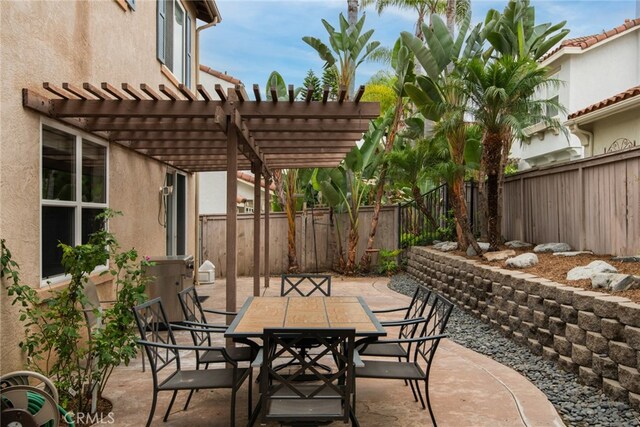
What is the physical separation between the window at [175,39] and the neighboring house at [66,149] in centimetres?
5

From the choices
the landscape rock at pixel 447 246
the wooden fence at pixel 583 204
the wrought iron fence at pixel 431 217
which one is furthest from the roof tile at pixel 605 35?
the landscape rock at pixel 447 246

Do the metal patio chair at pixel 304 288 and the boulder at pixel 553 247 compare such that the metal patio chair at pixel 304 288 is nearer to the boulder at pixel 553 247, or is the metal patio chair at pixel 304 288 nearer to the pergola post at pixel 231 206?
the pergola post at pixel 231 206

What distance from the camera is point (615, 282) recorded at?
209 inches

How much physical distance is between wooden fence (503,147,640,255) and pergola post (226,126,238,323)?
16.2 feet

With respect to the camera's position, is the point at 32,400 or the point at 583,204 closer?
the point at 32,400

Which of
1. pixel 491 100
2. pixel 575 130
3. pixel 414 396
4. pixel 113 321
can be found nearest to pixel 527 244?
pixel 491 100

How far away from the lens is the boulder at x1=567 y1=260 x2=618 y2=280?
6.11 m

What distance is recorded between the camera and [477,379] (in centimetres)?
530

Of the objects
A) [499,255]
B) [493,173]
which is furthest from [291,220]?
[499,255]

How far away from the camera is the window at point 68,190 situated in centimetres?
531

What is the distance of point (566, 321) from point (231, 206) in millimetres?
3749

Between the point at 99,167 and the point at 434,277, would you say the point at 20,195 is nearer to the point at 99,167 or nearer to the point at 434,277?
the point at 99,167

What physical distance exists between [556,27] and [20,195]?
10.1 meters

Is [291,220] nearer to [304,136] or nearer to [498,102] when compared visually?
[304,136]
